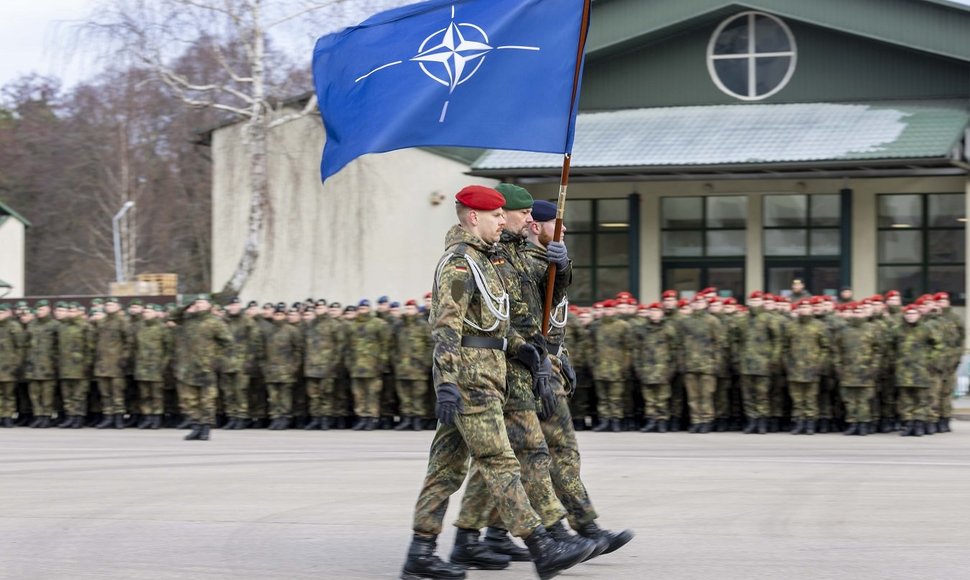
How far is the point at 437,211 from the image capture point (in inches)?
1131

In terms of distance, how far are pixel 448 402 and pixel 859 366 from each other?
10414 mm

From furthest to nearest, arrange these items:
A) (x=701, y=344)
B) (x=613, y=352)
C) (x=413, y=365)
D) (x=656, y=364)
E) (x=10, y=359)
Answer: (x=10, y=359), (x=413, y=365), (x=613, y=352), (x=656, y=364), (x=701, y=344)

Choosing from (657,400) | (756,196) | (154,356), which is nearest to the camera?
(657,400)

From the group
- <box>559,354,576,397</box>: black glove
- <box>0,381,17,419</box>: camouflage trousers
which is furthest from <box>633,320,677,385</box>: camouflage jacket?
<box>559,354,576,397</box>: black glove

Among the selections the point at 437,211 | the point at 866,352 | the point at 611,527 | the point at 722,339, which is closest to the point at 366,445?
the point at 722,339

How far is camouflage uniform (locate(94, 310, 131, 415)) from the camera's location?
19.3 m

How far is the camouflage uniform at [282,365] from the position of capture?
61.8 ft

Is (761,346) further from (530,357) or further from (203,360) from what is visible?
(530,357)

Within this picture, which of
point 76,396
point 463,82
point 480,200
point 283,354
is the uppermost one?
point 463,82

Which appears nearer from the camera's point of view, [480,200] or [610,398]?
[480,200]

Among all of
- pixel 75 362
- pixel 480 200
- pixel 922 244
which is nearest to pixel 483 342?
pixel 480 200

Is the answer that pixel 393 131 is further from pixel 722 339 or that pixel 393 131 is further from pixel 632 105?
pixel 632 105

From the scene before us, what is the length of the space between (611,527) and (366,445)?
6.94 metres

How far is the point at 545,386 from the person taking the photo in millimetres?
7477
